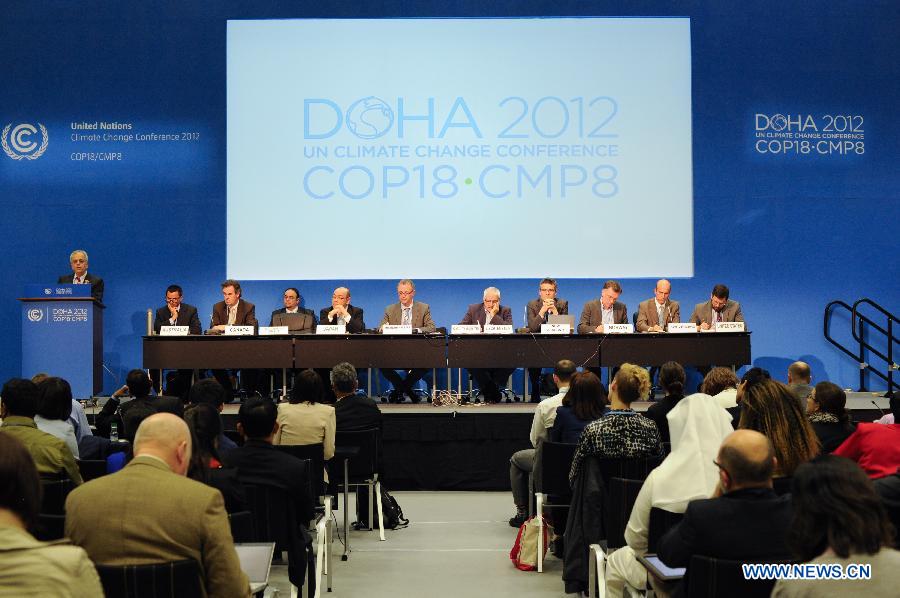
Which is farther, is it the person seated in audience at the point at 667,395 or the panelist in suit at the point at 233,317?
the panelist in suit at the point at 233,317

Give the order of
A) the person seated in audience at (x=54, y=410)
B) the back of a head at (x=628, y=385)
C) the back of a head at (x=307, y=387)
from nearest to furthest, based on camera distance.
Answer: the back of a head at (x=628, y=385), the person seated in audience at (x=54, y=410), the back of a head at (x=307, y=387)

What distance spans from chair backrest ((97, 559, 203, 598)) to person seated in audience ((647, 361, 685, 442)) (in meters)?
3.47

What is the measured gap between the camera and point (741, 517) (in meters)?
2.45

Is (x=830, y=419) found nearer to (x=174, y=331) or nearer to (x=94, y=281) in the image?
(x=174, y=331)

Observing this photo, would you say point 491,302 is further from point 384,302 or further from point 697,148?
point 697,148

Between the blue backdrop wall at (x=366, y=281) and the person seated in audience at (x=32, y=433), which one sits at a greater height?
→ the blue backdrop wall at (x=366, y=281)

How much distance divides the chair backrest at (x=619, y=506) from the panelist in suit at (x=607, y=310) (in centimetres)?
533

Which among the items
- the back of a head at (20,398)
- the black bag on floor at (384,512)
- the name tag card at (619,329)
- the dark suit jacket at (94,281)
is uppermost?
the dark suit jacket at (94,281)

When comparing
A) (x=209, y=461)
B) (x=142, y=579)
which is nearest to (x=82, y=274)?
(x=209, y=461)

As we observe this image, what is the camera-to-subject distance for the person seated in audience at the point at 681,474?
3125mm

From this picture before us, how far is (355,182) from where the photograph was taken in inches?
396

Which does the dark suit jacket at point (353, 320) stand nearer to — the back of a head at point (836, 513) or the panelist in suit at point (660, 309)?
the panelist in suit at point (660, 309)

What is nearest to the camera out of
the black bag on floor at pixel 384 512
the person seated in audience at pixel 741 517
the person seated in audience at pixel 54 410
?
the person seated in audience at pixel 741 517

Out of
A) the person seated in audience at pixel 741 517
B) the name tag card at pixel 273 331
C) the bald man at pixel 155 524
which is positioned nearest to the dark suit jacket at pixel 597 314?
the name tag card at pixel 273 331
